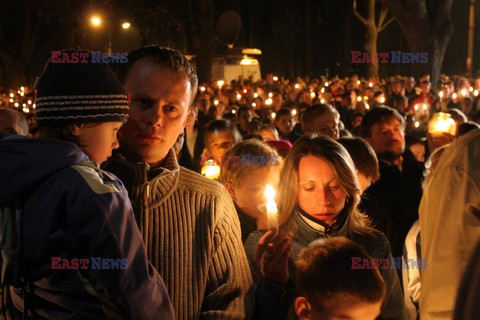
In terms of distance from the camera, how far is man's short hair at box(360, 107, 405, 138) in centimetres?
589

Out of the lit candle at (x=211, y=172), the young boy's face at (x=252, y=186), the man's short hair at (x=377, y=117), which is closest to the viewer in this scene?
the young boy's face at (x=252, y=186)

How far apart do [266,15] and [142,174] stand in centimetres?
4249

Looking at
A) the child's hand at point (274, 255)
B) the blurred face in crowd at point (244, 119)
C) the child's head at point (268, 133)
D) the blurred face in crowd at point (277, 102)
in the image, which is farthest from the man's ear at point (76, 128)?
the blurred face in crowd at point (277, 102)

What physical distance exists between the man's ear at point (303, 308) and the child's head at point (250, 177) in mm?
1570

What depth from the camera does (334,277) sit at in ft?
8.07

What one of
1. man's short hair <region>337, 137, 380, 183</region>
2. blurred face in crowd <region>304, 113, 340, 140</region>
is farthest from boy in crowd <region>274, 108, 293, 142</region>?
man's short hair <region>337, 137, 380, 183</region>

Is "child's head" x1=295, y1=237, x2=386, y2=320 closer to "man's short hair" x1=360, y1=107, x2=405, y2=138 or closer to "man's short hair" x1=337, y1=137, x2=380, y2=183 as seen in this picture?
"man's short hair" x1=337, y1=137, x2=380, y2=183

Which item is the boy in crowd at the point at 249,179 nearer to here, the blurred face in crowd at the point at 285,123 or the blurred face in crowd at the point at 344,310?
the blurred face in crowd at the point at 344,310

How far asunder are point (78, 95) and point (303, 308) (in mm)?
1251

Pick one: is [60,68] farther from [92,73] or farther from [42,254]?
[42,254]

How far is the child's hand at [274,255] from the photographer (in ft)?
7.55

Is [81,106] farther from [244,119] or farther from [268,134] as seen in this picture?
[244,119]

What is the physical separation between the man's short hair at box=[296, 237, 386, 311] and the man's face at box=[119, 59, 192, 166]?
0.77m

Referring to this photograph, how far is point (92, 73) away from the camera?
2.01 metres
